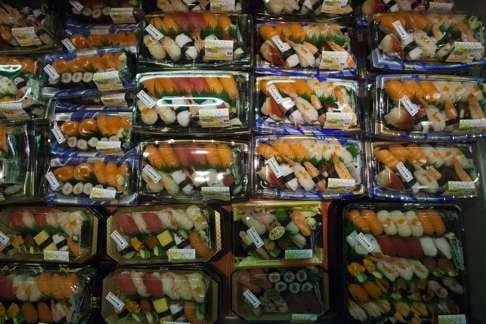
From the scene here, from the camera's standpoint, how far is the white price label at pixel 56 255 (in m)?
2.27

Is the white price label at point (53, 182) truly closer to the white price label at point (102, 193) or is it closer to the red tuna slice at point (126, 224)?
the white price label at point (102, 193)

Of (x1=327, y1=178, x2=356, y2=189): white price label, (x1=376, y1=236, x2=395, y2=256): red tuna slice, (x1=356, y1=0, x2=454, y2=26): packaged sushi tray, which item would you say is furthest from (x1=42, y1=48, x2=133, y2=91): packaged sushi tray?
(x1=376, y1=236, x2=395, y2=256): red tuna slice

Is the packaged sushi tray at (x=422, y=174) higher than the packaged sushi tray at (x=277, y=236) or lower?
higher

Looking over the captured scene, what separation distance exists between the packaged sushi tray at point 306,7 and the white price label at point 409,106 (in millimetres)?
616

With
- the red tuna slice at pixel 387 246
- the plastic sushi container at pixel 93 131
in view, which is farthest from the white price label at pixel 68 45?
the red tuna slice at pixel 387 246

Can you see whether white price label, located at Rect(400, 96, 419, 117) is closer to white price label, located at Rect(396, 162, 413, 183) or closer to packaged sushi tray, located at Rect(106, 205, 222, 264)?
white price label, located at Rect(396, 162, 413, 183)

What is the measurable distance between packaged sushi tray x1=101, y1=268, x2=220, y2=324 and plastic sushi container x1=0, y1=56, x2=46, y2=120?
3.54ft

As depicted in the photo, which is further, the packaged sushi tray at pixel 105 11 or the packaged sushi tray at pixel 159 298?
the packaged sushi tray at pixel 105 11

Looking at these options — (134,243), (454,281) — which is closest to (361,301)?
(454,281)

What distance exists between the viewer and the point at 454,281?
7.20 ft

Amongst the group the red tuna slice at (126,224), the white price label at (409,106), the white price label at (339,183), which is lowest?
the red tuna slice at (126,224)

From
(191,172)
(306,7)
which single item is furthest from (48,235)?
(306,7)

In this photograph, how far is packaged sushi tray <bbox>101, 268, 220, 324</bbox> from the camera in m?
2.20

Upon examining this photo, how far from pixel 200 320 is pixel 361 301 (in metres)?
0.83
